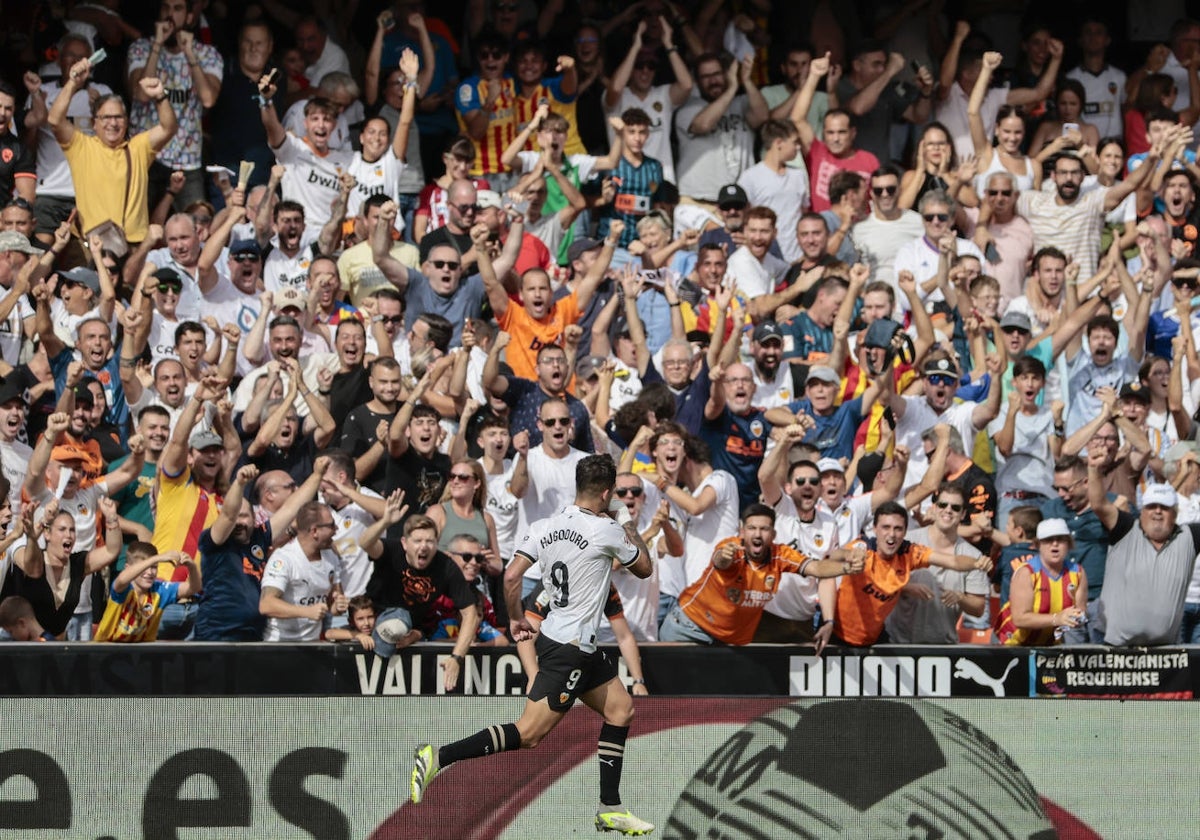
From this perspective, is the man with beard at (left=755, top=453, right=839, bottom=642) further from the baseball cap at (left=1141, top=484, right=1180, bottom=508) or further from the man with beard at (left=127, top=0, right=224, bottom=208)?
the man with beard at (left=127, top=0, right=224, bottom=208)

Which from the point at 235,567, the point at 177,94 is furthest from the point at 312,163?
the point at 235,567

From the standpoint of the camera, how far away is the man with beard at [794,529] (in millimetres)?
12484

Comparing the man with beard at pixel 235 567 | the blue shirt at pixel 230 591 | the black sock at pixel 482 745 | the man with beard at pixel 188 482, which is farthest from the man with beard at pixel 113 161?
the black sock at pixel 482 745

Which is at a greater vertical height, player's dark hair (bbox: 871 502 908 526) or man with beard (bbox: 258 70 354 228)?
man with beard (bbox: 258 70 354 228)

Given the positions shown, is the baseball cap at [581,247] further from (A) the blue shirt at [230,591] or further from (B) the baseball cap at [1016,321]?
(A) the blue shirt at [230,591]

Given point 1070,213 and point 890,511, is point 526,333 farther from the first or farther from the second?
point 1070,213

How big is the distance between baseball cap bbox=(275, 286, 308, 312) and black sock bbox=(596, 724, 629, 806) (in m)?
5.73

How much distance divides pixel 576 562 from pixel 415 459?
10.8ft

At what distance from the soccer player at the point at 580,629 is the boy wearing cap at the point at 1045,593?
274 centimetres

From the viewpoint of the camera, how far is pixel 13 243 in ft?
48.8

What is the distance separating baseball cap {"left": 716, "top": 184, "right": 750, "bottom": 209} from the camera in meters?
16.6

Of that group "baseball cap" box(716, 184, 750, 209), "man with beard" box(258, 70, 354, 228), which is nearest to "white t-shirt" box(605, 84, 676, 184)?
"baseball cap" box(716, 184, 750, 209)

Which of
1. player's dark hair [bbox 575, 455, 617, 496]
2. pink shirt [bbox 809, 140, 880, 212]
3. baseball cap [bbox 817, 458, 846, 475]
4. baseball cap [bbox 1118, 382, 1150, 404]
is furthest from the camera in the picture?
pink shirt [bbox 809, 140, 880, 212]

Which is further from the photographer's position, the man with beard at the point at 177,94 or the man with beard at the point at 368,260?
the man with beard at the point at 177,94
